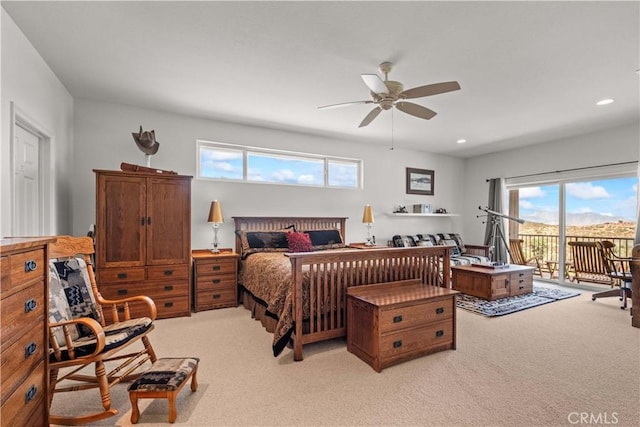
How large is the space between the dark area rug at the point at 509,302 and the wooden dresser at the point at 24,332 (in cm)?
413

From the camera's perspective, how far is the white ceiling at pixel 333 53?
2119 mm

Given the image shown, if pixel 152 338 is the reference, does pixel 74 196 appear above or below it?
above

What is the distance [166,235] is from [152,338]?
1.17 meters

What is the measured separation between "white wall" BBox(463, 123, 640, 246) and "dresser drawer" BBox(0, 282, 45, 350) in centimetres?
714

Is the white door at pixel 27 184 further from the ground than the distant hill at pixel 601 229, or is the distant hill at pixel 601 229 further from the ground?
the white door at pixel 27 184

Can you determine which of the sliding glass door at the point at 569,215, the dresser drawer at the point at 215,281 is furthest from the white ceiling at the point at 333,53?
the dresser drawer at the point at 215,281

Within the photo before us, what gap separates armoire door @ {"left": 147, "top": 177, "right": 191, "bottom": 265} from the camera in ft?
11.4

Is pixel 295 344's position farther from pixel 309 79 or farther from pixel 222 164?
pixel 222 164

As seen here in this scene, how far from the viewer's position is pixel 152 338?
2.93 meters

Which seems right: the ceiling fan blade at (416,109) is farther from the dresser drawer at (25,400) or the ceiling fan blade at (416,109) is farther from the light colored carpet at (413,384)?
the dresser drawer at (25,400)

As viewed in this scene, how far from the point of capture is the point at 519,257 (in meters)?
6.08

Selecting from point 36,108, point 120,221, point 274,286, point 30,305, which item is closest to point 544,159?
point 274,286

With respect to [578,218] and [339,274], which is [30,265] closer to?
[339,274]

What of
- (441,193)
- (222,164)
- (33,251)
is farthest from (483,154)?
(33,251)
